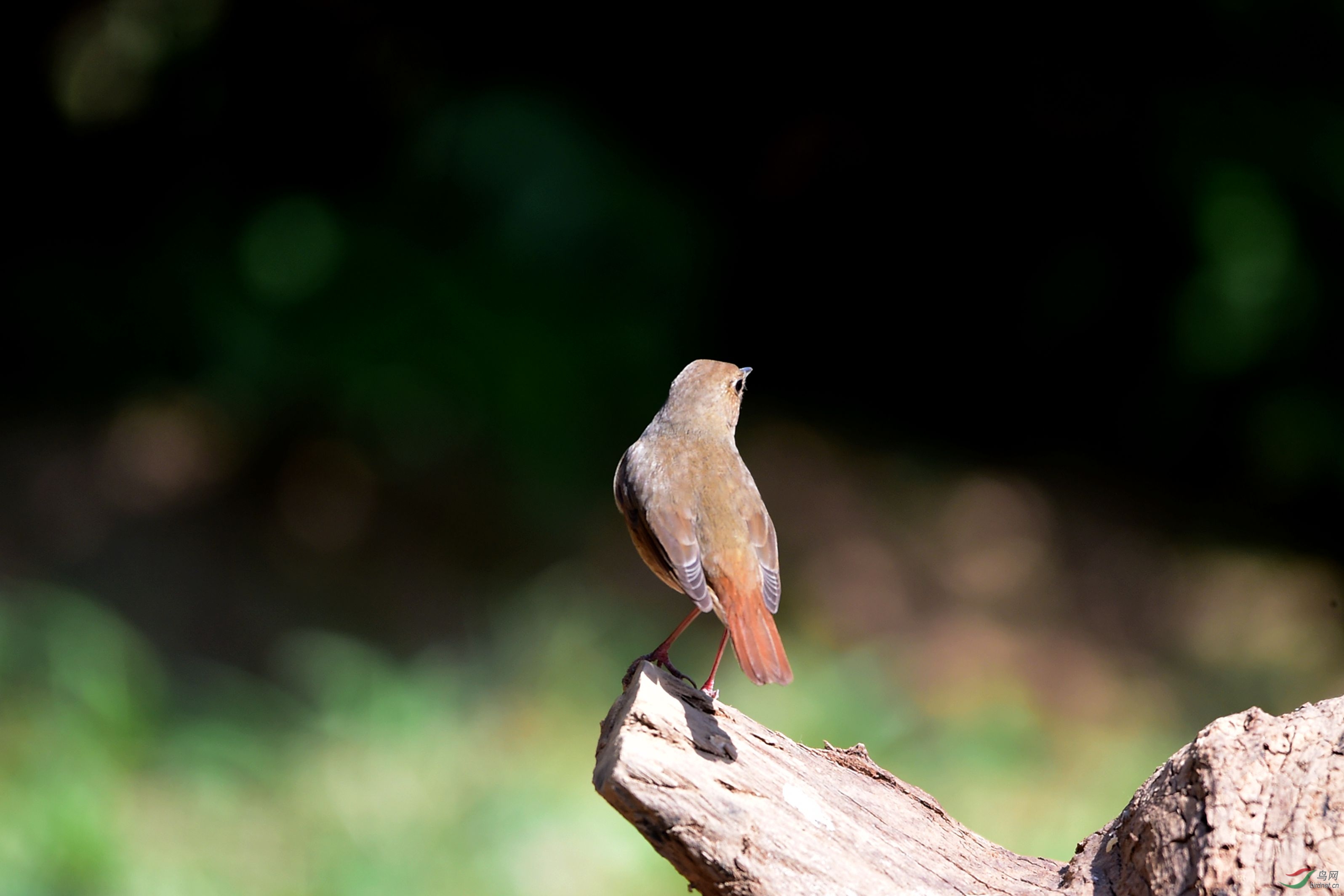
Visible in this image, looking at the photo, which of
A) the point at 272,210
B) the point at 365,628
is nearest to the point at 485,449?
the point at 365,628

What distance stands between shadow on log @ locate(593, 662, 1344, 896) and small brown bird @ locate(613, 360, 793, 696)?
0.31 metres

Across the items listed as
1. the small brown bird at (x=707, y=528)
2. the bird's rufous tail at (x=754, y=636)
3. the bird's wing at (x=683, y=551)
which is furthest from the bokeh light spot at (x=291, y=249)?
the bird's rufous tail at (x=754, y=636)

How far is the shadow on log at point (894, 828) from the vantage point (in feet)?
7.62

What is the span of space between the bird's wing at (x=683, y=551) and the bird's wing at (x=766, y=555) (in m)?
0.15

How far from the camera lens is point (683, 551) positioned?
315cm

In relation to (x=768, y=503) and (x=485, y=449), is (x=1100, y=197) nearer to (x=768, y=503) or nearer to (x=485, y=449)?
(x=768, y=503)

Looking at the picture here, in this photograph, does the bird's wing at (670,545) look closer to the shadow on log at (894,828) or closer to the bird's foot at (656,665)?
the bird's foot at (656,665)

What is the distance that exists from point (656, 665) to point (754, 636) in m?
0.24

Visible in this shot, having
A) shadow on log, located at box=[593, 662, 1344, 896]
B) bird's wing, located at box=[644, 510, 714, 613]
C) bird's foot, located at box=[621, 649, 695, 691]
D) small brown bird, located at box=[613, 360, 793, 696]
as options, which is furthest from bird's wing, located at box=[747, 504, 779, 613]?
shadow on log, located at box=[593, 662, 1344, 896]

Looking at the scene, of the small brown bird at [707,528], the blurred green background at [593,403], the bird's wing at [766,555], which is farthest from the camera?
the blurred green background at [593,403]

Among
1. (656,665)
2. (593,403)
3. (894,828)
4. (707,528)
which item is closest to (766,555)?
(707,528)

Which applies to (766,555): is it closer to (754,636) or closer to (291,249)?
(754,636)

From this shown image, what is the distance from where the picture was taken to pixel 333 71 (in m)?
7.16

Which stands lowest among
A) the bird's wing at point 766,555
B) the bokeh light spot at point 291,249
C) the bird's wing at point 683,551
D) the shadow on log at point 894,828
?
the shadow on log at point 894,828
